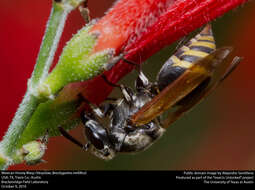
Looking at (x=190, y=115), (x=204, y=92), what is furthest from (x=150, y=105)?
(x=190, y=115)

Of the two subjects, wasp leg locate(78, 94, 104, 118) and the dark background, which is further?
the dark background

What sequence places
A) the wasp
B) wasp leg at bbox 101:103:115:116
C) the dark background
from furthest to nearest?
the dark background < wasp leg at bbox 101:103:115:116 < the wasp

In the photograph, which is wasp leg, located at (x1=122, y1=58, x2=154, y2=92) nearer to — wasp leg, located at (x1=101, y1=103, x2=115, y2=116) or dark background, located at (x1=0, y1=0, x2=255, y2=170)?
wasp leg, located at (x1=101, y1=103, x2=115, y2=116)

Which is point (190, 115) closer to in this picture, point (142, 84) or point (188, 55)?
point (142, 84)

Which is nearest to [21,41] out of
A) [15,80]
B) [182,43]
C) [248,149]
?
[15,80]

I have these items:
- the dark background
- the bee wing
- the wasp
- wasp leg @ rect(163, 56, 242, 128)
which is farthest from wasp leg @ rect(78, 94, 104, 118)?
the dark background

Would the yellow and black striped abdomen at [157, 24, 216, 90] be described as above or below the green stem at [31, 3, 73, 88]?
below

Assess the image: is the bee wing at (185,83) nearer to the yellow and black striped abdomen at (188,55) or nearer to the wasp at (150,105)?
the wasp at (150,105)
